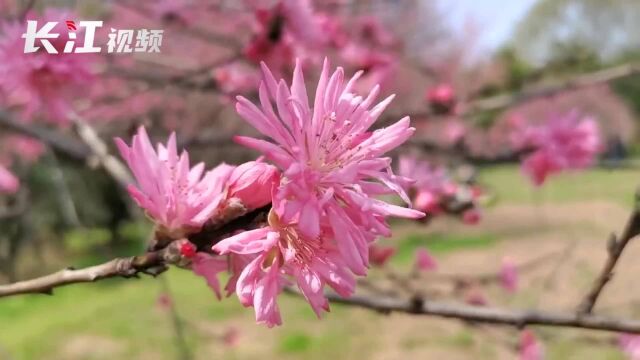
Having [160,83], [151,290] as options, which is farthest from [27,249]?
[160,83]

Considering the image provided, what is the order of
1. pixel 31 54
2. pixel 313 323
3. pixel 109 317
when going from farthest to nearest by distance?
pixel 109 317
pixel 313 323
pixel 31 54

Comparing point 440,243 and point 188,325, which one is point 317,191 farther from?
point 440,243

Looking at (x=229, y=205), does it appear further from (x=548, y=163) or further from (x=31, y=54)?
(x=548, y=163)

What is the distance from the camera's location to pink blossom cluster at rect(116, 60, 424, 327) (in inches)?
22.5

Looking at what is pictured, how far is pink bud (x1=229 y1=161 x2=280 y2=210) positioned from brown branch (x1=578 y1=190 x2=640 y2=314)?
1.33 ft

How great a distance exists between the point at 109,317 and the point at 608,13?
11.8 metres

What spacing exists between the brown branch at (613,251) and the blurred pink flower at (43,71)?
0.72 meters

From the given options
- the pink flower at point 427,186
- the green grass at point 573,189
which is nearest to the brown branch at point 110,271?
the pink flower at point 427,186

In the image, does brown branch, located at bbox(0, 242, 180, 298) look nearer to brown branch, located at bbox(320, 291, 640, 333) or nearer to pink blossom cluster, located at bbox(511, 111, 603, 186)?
brown branch, located at bbox(320, 291, 640, 333)

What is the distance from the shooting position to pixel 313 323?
4984 millimetres

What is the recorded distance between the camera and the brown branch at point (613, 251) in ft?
2.57

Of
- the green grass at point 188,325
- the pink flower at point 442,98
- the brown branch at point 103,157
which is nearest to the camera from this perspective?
the brown branch at point 103,157

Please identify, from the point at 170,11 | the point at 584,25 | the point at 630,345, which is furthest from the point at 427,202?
the point at 584,25

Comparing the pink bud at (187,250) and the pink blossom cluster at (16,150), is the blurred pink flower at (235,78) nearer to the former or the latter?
the pink blossom cluster at (16,150)
